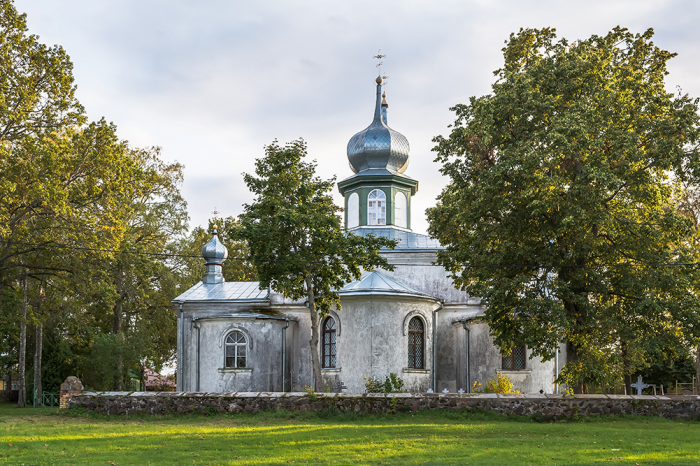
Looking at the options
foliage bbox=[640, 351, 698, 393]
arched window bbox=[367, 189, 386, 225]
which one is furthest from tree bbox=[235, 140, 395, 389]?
foliage bbox=[640, 351, 698, 393]

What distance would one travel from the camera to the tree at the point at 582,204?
57.0ft

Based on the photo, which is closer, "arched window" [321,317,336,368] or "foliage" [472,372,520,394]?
"foliage" [472,372,520,394]

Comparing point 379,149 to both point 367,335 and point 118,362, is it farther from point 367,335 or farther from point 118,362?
point 118,362

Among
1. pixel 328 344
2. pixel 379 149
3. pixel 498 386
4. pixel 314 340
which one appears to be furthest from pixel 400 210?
pixel 498 386

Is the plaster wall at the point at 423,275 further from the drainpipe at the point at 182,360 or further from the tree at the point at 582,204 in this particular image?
the drainpipe at the point at 182,360

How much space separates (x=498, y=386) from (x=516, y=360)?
2.08m

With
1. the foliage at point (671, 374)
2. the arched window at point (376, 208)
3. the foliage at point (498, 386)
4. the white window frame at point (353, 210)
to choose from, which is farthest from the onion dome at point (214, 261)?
the foliage at point (671, 374)

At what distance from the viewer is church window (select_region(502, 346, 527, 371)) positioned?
23.1 m

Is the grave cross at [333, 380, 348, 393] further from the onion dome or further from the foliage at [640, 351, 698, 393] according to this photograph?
the foliage at [640, 351, 698, 393]

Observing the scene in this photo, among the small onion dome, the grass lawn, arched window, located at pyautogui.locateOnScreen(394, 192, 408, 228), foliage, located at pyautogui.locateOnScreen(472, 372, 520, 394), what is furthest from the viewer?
the small onion dome

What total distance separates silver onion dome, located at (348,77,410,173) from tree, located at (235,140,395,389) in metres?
8.05

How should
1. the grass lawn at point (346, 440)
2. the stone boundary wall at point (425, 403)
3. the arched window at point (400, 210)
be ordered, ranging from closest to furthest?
1. the grass lawn at point (346, 440)
2. the stone boundary wall at point (425, 403)
3. the arched window at point (400, 210)

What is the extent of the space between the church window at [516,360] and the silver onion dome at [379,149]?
9719mm

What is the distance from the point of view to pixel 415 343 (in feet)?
76.8
